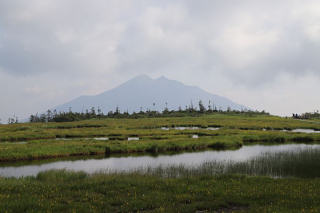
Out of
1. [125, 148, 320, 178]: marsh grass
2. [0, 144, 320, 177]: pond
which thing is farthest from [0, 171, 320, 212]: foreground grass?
[0, 144, 320, 177]: pond

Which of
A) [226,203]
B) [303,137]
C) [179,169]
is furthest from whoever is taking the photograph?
[303,137]

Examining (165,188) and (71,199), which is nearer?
(71,199)

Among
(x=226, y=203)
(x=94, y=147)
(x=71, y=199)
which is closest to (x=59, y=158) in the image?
(x=94, y=147)

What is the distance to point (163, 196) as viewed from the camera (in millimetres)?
15891

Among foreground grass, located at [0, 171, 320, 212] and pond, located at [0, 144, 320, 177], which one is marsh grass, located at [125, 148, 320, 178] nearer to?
pond, located at [0, 144, 320, 177]

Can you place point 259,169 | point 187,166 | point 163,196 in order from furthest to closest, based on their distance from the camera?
1. point 187,166
2. point 259,169
3. point 163,196

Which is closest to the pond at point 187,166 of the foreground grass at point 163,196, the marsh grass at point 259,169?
the marsh grass at point 259,169

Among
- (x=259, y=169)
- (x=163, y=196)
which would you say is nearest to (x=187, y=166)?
(x=259, y=169)

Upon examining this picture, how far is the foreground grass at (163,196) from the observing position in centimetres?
1368

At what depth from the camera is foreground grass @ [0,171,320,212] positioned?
1368 centimetres

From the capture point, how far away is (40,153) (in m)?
39.6

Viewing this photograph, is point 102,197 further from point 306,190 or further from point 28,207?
point 306,190

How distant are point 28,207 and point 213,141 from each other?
43103 mm

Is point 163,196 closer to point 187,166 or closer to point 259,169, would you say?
point 187,166
